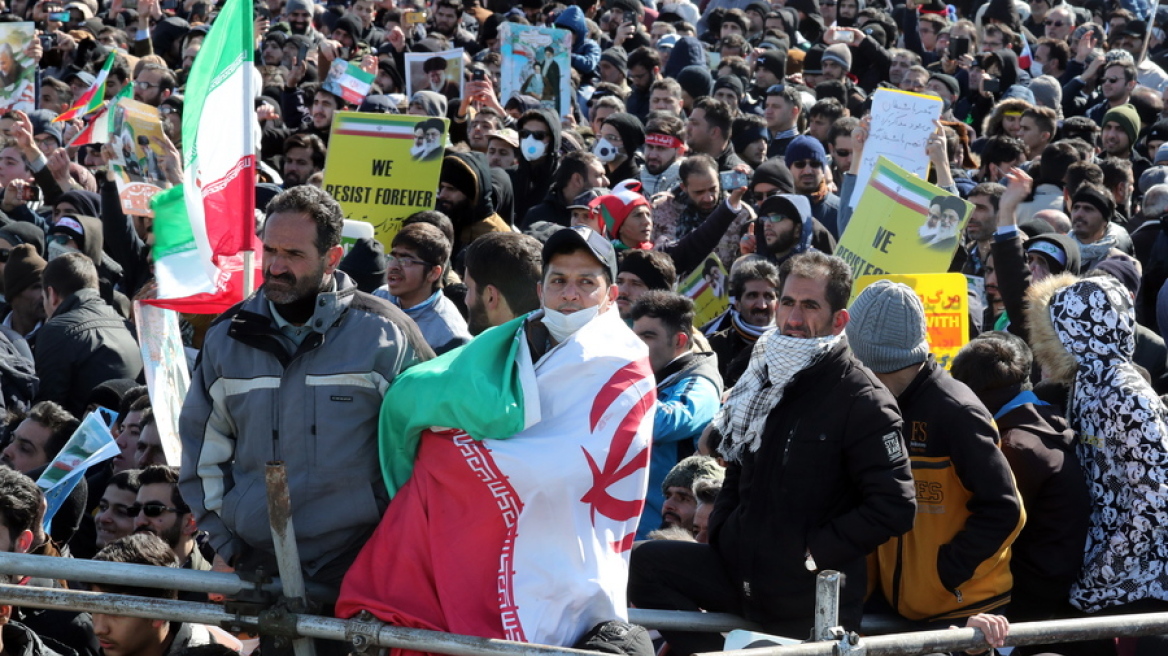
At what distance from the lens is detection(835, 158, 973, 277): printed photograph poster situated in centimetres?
684

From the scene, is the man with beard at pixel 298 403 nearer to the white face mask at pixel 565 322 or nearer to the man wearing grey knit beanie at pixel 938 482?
the white face mask at pixel 565 322

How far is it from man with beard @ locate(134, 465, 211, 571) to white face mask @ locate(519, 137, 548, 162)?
4.36m

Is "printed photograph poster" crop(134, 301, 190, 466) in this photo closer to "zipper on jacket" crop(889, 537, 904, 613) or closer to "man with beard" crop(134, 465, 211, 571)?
"man with beard" crop(134, 465, 211, 571)

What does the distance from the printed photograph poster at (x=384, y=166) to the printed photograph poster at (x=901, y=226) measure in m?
2.39

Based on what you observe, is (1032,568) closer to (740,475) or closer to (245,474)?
(740,475)

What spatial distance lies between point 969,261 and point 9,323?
19.4 ft

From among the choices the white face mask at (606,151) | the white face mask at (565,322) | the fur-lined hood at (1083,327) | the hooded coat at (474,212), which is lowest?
the white face mask at (606,151)

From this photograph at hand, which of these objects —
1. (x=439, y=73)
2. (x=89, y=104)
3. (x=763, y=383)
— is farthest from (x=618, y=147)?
(x=763, y=383)

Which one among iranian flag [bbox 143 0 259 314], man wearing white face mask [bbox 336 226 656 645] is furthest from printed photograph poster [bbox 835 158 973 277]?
man wearing white face mask [bbox 336 226 656 645]

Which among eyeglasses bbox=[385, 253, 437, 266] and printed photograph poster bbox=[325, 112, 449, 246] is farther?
printed photograph poster bbox=[325, 112, 449, 246]

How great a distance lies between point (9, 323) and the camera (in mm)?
9414

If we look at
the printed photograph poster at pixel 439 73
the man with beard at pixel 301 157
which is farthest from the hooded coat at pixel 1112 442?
the printed photograph poster at pixel 439 73

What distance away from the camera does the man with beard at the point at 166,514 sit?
6.36 metres

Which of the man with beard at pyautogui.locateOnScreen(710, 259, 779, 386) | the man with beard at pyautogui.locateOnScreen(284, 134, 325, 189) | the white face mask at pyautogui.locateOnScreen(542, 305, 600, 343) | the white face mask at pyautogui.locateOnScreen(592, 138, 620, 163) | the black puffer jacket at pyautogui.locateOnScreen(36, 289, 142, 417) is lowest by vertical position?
the black puffer jacket at pyautogui.locateOnScreen(36, 289, 142, 417)
